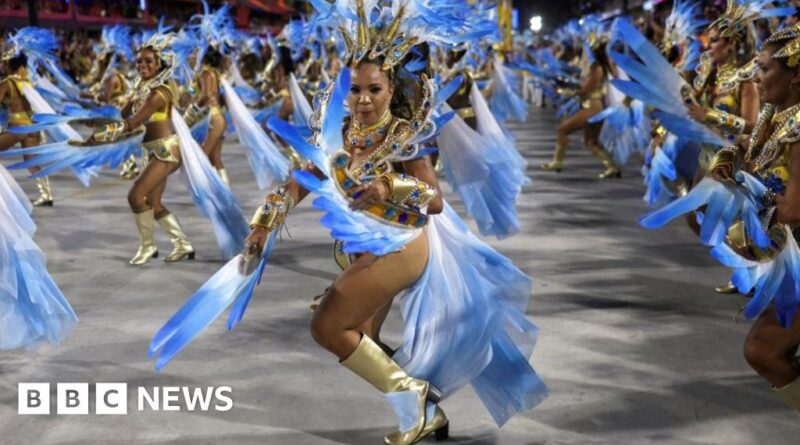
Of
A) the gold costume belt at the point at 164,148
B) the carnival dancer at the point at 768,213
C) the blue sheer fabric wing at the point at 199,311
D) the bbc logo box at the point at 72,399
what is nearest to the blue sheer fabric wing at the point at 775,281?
the carnival dancer at the point at 768,213

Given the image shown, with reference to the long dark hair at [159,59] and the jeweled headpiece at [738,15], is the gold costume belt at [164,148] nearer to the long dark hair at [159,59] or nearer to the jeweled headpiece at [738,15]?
the long dark hair at [159,59]

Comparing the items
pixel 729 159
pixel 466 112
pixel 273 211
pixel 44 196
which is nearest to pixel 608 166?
pixel 466 112

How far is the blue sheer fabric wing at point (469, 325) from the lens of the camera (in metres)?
3.32

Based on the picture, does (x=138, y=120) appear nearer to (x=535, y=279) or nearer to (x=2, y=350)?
(x=2, y=350)

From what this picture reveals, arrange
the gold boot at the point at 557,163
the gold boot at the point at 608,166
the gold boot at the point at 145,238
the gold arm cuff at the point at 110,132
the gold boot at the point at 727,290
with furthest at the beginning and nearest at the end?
the gold boot at the point at 557,163 < the gold boot at the point at 608,166 < the gold boot at the point at 145,238 < the gold arm cuff at the point at 110,132 < the gold boot at the point at 727,290

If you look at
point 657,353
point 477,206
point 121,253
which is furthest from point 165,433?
point 121,253

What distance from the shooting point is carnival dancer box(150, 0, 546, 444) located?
10.1 feet

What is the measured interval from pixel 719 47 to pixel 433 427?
316 cm

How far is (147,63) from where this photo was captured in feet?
20.9

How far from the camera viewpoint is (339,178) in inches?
118

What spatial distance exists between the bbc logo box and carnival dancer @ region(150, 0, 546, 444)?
114cm

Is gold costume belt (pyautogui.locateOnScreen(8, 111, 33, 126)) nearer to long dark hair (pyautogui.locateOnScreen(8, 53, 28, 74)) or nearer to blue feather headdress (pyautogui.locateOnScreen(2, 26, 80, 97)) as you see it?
long dark hair (pyautogui.locateOnScreen(8, 53, 28, 74))

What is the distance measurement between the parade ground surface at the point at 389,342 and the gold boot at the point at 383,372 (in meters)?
0.35

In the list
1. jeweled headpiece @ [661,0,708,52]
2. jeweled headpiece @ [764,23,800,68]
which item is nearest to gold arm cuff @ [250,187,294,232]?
jeweled headpiece @ [764,23,800,68]
